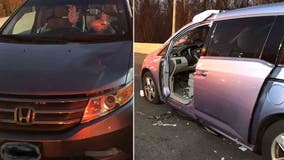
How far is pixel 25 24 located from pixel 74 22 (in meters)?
0.74

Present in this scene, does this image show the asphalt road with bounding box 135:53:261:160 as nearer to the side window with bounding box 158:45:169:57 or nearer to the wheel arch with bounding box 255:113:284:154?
the wheel arch with bounding box 255:113:284:154

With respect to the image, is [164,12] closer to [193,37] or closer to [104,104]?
[193,37]

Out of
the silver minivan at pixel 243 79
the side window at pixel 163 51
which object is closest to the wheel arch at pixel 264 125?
the silver minivan at pixel 243 79

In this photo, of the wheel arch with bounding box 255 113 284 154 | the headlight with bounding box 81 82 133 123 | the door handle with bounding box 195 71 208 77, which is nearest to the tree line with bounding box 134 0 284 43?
the door handle with bounding box 195 71 208 77

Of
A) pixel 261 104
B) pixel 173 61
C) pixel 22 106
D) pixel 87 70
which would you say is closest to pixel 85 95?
pixel 87 70

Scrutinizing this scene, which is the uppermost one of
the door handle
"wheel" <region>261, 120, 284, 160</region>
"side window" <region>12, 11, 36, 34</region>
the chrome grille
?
"side window" <region>12, 11, 36, 34</region>

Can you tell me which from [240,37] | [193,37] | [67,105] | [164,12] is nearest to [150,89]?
[193,37]

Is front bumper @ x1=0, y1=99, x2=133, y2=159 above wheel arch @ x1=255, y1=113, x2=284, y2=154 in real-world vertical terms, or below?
above

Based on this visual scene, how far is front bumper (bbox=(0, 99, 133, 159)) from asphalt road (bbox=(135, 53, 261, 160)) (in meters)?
1.71

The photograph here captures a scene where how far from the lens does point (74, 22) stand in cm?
368

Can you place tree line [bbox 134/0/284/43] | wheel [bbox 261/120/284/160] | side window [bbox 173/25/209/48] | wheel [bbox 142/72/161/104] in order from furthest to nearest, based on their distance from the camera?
1. tree line [bbox 134/0/284/43]
2. wheel [bbox 142/72/161/104]
3. side window [bbox 173/25/209/48]
4. wheel [bbox 261/120/284/160]

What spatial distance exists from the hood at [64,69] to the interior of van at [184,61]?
298cm

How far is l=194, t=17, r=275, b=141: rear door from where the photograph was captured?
155 inches

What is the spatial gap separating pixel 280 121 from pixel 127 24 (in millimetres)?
1679
